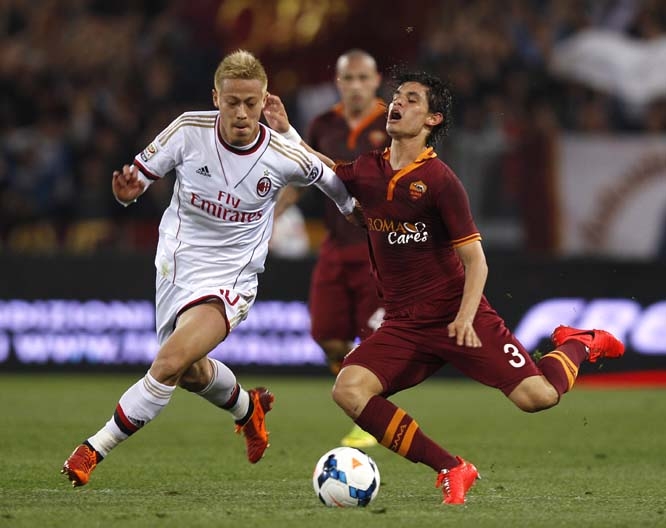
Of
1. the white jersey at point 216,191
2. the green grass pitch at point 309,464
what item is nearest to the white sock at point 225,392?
the green grass pitch at point 309,464

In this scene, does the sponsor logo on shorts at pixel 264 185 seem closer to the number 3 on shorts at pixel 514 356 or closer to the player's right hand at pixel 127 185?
the player's right hand at pixel 127 185

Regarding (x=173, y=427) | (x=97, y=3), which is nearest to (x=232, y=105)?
(x=173, y=427)

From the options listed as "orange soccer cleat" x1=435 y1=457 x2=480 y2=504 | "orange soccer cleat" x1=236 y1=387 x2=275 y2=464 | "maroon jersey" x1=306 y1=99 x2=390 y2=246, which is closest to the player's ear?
"orange soccer cleat" x1=435 y1=457 x2=480 y2=504

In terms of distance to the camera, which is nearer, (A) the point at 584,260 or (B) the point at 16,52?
(A) the point at 584,260

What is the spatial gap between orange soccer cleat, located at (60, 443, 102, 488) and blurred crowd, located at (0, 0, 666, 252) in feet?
27.4

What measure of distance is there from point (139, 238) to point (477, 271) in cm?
928

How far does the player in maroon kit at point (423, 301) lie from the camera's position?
6.84 metres

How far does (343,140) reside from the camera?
32.1ft

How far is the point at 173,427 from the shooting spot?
35.6 ft

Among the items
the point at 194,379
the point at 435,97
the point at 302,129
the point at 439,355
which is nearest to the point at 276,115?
the point at 435,97

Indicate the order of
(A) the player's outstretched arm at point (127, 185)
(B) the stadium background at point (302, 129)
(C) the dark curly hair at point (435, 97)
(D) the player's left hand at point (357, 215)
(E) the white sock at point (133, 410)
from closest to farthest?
(A) the player's outstretched arm at point (127, 185) < (E) the white sock at point (133, 410) < (C) the dark curly hair at point (435, 97) < (D) the player's left hand at point (357, 215) < (B) the stadium background at point (302, 129)

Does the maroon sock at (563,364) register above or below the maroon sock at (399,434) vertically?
above

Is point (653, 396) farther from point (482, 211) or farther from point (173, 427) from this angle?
point (173, 427)

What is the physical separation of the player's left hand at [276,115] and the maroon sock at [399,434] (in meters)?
1.76
